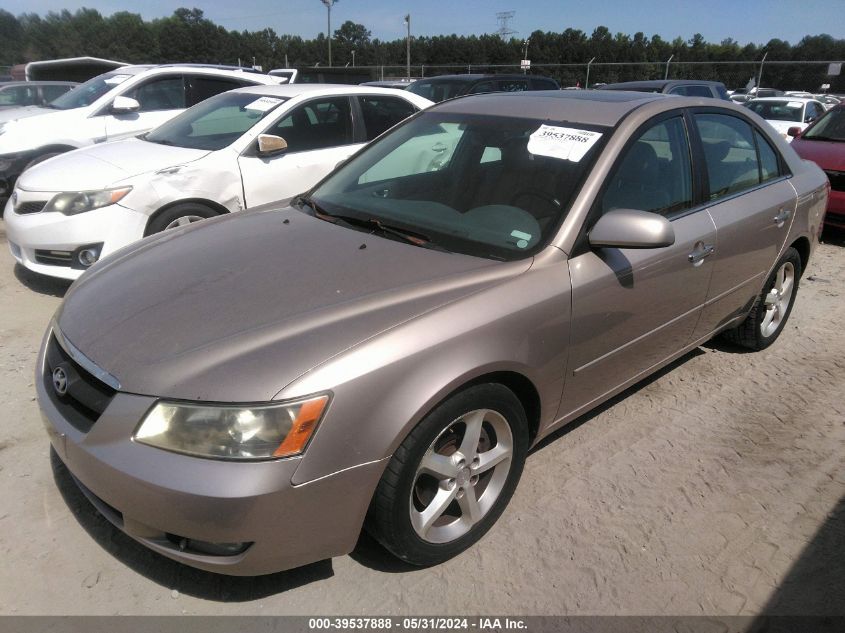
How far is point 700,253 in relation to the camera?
10.4ft

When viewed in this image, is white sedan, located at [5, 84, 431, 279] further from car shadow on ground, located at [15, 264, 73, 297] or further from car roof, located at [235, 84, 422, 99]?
car shadow on ground, located at [15, 264, 73, 297]

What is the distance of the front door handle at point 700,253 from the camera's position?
3.12 m

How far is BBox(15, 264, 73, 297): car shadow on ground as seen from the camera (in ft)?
16.5

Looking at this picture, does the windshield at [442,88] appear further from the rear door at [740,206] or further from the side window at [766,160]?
the rear door at [740,206]

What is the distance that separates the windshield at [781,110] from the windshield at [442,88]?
7705mm

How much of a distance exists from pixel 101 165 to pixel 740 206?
4.53 m

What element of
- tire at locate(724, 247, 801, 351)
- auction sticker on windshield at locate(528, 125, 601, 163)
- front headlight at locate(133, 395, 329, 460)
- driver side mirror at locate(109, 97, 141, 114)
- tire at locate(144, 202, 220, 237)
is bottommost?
tire at locate(724, 247, 801, 351)

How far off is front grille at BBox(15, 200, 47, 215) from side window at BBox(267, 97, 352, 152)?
1.83 m

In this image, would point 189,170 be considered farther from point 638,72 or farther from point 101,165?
point 638,72

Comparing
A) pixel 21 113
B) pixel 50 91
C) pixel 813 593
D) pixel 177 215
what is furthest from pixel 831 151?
pixel 50 91

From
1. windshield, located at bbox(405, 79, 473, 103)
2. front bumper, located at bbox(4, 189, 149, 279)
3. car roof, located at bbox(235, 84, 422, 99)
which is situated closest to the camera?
front bumper, located at bbox(4, 189, 149, 279)

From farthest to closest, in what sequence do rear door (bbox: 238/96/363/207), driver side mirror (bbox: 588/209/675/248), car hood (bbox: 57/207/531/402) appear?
rear door (bbox: 238/96/363/207) → driver side mirror (bbox: 588/209/675/248) → car hood (bbox: 57/207/531/402)

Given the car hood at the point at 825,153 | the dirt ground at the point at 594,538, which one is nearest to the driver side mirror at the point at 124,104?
the dirt ground at the point at 594,538

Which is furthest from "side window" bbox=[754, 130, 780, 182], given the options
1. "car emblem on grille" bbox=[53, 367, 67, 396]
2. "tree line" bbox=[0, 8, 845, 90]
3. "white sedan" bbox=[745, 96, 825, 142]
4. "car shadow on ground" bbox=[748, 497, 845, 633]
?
"tree line" bbox=[0, 8, 845, 90]
